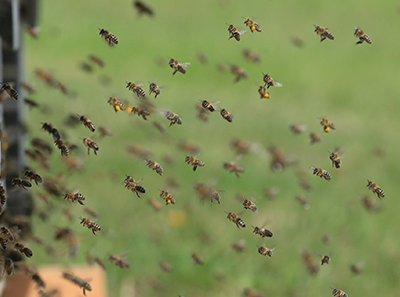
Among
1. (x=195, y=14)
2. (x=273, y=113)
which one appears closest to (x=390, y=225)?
(x=273, y=113)

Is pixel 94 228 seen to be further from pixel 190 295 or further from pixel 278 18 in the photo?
pixel 278 18

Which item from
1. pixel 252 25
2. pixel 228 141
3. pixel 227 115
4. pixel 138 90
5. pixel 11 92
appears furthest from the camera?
pixel 228 141

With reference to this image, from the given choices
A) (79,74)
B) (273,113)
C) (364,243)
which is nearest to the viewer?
(364,243)

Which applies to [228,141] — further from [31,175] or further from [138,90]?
[31,175]

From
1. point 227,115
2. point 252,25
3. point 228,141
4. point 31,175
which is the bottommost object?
point 31,175

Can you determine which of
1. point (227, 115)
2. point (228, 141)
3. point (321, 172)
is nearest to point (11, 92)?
point (227, 115)

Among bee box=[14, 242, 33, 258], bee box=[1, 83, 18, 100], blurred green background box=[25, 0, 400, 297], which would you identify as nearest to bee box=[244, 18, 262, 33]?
blurred green background box=[25, 0, 400, 297]

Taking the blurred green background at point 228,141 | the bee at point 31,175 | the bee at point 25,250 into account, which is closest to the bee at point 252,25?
the blurred green background at point 228,141

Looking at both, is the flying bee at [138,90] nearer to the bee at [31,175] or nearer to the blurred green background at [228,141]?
the blurred green background at [228,141]
